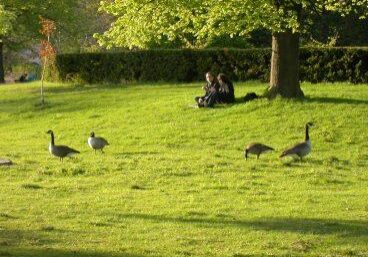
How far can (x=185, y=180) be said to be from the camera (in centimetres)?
1845

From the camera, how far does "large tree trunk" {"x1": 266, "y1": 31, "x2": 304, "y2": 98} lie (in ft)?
92.7

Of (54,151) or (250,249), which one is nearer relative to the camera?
(250,249)

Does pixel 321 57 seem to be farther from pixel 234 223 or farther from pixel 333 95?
pixel 234 223

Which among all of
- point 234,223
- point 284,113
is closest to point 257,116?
point 284,113

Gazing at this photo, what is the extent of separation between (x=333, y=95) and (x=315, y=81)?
18.2 ft

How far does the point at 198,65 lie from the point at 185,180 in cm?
2110

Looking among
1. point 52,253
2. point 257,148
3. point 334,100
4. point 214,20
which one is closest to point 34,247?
point 52,253

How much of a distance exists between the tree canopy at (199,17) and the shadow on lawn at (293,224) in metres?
11.8

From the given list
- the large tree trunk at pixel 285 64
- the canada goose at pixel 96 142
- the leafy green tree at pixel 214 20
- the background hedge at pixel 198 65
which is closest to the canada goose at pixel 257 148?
the canada goose at pixel 96 142

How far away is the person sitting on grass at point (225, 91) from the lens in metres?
30.0

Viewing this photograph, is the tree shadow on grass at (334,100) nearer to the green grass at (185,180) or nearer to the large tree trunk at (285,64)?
the green grass at (185,180)

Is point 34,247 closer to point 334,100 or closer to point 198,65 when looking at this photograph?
point 334,100

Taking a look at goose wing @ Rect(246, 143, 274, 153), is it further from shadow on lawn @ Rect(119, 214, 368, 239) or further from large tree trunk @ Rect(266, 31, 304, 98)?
large tree trunk @ Rect(266, 31, 304, 98)

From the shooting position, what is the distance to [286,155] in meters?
20.7
